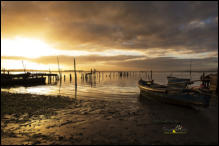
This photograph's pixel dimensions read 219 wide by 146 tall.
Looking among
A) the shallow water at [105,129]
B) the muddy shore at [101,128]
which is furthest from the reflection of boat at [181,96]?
the shallow water at [105,129]

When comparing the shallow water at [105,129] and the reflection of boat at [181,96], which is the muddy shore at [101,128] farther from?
the reflection of boat at [181,96]

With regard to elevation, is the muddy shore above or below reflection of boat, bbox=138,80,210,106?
below

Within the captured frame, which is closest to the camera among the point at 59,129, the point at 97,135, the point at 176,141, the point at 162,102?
the point at 176,141

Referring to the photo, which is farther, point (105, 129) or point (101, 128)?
point (101, 128)

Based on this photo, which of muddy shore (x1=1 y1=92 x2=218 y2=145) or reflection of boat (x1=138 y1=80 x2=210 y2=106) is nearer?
muddy shore (x1=1 y1=92 x2=218 y2=145)

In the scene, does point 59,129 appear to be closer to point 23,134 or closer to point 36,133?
point 36,133

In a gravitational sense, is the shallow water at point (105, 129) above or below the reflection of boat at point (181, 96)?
below

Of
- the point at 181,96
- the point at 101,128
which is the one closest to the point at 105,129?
the point at 101,128

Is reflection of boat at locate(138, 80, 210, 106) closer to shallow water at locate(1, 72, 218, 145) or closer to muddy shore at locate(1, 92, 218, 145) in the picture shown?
muddy shore at locate(1, 92, 218, 145)

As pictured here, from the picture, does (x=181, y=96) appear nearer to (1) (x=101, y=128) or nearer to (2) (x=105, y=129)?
(2) (x=105, y=129)

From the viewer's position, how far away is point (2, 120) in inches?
332

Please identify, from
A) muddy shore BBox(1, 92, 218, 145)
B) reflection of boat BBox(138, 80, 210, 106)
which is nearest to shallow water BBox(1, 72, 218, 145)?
muddy shore BBox(1, 92, 218, 145)

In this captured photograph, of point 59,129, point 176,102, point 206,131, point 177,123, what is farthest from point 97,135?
point 176,102

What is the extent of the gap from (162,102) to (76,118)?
983 cm
